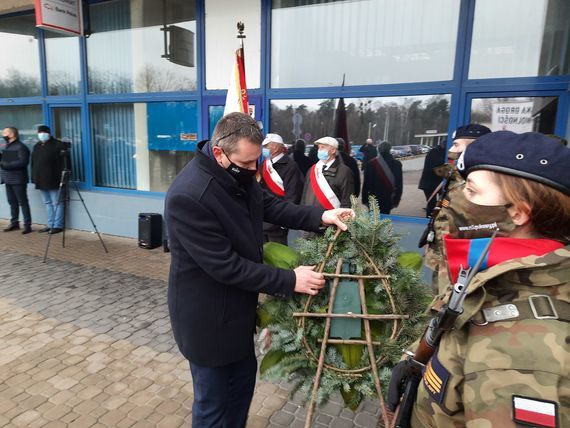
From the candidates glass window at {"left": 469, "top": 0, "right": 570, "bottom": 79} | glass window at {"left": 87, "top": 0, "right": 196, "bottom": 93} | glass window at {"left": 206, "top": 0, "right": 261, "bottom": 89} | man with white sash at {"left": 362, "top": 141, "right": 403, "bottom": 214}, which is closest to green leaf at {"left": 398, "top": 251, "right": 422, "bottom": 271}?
man with white sash at {"left": 362, "top": 141, "right": 403, "bottom": 214}

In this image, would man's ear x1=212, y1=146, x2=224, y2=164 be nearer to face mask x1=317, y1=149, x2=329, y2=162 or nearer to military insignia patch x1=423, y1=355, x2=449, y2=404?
military insignia patch x1=423, y1=355, x2=449, y2=404

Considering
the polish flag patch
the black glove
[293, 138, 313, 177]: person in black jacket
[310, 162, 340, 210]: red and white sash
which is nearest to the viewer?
the polish flag patch

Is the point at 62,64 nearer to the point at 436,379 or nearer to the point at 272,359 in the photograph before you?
the point at 272,359

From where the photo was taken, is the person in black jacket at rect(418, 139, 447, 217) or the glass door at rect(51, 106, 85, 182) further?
the glass door at rect(51, 106, 85, 182)

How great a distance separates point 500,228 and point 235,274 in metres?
1.08

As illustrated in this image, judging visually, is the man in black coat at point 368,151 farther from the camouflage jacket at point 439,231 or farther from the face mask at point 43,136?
the face mask at point 43,136

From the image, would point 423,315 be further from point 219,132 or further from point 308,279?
point 219,132

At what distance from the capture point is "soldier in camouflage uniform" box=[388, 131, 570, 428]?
0.87 meters

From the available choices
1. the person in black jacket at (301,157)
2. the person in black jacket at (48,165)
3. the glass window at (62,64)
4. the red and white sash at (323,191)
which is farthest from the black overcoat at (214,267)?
the glass window at (62,64)

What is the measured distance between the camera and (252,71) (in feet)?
20.4

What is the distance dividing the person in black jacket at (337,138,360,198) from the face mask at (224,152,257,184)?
3.85 m

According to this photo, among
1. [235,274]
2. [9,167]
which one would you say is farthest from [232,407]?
[9,167]

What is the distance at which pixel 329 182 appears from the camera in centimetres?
477

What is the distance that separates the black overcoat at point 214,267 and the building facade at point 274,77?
380 centimetres
